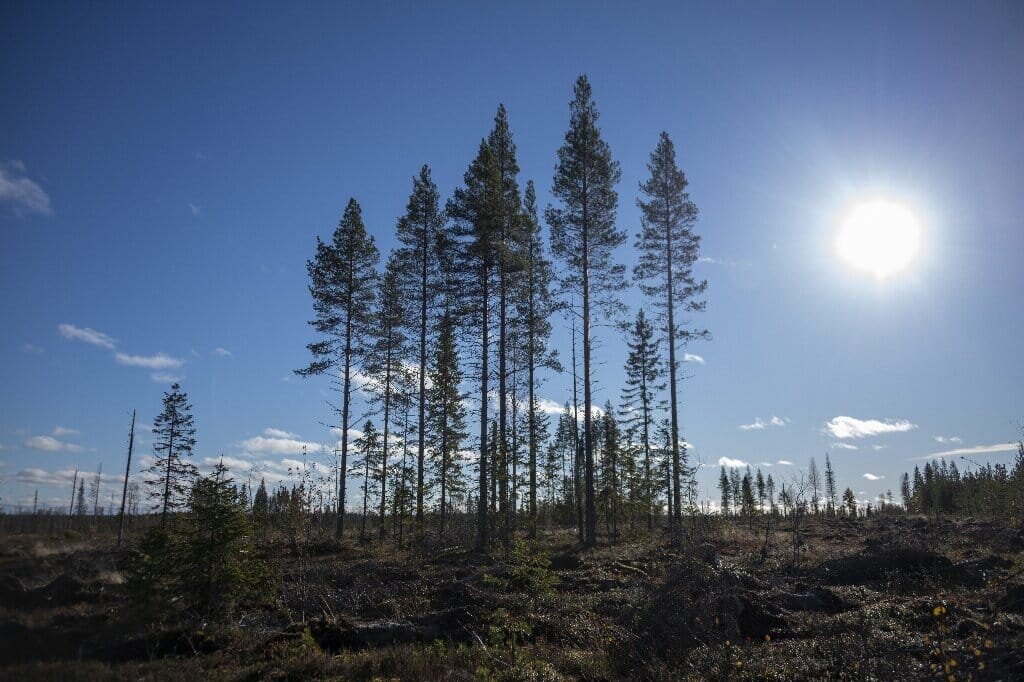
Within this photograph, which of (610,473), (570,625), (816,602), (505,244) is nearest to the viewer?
(570,625)

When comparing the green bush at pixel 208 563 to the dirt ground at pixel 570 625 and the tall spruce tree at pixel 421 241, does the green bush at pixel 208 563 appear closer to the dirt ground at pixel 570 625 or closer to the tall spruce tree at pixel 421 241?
the dirt ground at pixel 570 625

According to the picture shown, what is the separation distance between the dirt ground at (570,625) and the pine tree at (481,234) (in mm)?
9541

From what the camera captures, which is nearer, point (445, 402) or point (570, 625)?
point (570, 625)

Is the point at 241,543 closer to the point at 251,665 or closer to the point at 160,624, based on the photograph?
the point at 160,624

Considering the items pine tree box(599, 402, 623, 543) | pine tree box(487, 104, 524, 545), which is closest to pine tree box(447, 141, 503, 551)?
pine tree box(487, 104, 524, 545)

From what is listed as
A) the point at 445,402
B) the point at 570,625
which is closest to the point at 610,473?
the point at 445,402

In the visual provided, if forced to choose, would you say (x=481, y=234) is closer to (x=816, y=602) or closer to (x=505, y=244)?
(x=505, y=244)

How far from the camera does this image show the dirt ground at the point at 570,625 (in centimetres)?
821

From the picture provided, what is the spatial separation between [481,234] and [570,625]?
16.3 meters

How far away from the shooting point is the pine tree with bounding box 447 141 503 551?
22812 mm

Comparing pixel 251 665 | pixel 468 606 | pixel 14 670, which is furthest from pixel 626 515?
pixel 14 670

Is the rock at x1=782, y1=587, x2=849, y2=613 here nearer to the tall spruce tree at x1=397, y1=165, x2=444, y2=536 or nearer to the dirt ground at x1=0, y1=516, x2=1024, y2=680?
the dirt ground at x1=0, y1=516, x2=1024, y2=680

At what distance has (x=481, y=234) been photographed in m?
23.2

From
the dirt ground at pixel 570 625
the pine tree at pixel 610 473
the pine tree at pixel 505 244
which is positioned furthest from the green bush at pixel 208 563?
the pine tree at pixel 610 473
